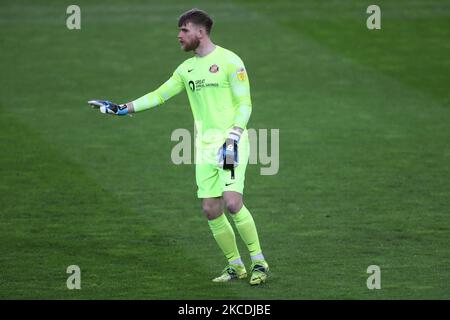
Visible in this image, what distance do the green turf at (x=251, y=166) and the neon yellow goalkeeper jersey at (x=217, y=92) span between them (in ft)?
5.06

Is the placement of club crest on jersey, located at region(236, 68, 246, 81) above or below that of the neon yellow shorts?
above

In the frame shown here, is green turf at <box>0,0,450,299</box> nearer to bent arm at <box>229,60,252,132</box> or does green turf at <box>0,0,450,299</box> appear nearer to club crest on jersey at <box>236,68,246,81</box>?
bent arm at <box>229,60,252,132</box>

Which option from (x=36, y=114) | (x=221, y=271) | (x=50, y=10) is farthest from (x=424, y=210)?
(x=50, y=10)

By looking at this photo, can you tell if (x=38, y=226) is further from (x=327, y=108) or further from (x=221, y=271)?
(x=327, y=108)

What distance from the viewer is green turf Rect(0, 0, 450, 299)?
38.9ft

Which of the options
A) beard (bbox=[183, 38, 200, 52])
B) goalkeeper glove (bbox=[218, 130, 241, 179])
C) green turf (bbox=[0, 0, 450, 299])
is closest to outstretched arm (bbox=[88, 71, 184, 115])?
beard (bbox=[183, 38, 200, 52])

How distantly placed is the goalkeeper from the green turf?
42 cm

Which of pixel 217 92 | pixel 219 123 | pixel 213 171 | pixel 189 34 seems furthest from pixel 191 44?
pixel 213 171

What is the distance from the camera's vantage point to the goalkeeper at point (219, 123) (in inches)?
442

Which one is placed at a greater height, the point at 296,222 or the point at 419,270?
the point at 296,222

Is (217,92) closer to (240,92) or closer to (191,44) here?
(240,92)

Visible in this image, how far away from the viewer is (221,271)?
11875mm

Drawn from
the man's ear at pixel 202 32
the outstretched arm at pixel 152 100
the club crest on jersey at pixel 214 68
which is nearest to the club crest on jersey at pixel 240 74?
the club crest on jersey at pixel 214 68
